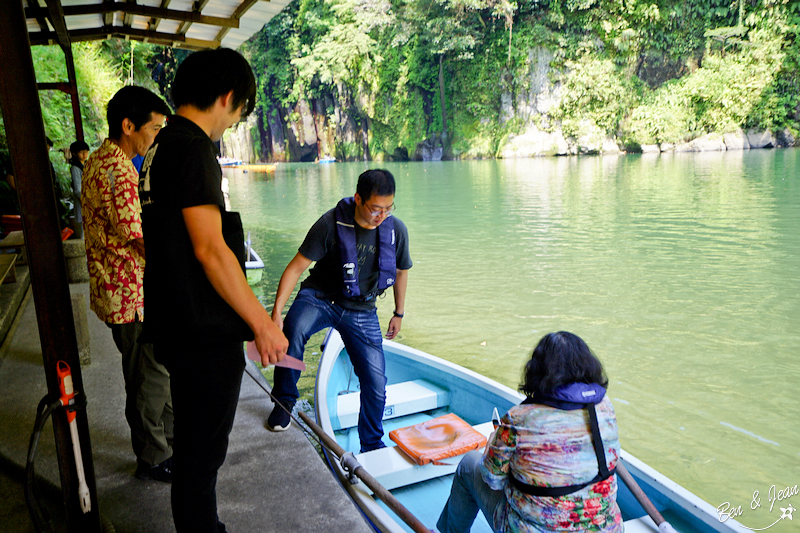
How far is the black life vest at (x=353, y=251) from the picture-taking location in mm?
3158

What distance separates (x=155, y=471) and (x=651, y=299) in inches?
293

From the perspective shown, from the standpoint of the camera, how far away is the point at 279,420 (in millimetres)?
3137

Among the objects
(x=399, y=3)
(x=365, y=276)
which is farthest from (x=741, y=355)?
(x=399, y=3)

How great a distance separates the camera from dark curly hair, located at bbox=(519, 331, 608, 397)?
5.96 feet

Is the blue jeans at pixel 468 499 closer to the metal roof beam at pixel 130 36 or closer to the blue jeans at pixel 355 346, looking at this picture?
the blue jeans at pixel 355 346

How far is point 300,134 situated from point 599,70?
85.8ft

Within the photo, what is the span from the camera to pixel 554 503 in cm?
184

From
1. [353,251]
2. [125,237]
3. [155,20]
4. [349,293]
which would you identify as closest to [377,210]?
[353,251]

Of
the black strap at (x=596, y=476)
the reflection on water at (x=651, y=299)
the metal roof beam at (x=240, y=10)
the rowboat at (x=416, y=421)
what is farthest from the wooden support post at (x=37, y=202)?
the reflection on water at (x=651, y=299)

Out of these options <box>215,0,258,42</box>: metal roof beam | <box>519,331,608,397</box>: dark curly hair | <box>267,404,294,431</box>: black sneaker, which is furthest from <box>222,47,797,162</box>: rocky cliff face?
<box>519,331,608,397</box>: dark curly hair

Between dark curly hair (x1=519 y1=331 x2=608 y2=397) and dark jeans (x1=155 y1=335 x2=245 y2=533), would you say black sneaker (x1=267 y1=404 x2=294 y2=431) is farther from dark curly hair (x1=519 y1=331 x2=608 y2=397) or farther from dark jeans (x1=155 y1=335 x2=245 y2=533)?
dark curly hair (x1=519 y1=331 x2=608 y2=397)

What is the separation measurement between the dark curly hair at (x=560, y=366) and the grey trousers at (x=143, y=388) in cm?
151

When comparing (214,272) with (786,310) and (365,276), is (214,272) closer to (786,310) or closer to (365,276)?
(365,276)

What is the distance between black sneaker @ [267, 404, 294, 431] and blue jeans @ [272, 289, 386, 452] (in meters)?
0.06
